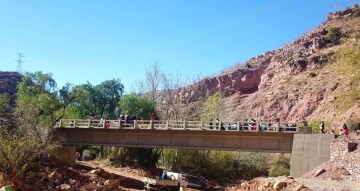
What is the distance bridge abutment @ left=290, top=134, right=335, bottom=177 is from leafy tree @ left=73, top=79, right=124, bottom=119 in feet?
174

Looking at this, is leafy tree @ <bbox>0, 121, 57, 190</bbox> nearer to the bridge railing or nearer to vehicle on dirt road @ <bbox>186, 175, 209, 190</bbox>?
the bridge railing

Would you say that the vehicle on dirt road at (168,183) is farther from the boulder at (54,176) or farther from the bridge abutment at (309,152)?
Result: the bridge abutment at (309,152)

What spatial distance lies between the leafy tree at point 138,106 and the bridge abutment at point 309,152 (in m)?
34.3

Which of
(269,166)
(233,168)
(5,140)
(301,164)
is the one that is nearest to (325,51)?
(269,166)

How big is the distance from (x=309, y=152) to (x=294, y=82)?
246 feet

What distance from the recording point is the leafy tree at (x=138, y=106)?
6235cm

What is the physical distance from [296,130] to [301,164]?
2.93 m

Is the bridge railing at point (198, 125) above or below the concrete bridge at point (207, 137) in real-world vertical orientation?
above

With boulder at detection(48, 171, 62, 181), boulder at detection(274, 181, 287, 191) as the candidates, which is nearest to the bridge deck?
boulder at detection(48, 171, 62, 181)

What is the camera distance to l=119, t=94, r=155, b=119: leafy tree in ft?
205

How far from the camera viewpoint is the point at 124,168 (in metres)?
46.5

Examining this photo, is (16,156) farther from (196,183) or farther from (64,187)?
(196,183)

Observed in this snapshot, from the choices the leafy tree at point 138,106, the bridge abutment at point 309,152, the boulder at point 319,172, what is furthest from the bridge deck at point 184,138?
the leafy tree at point 138,106

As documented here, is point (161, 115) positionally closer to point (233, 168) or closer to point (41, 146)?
point (233, 168)
